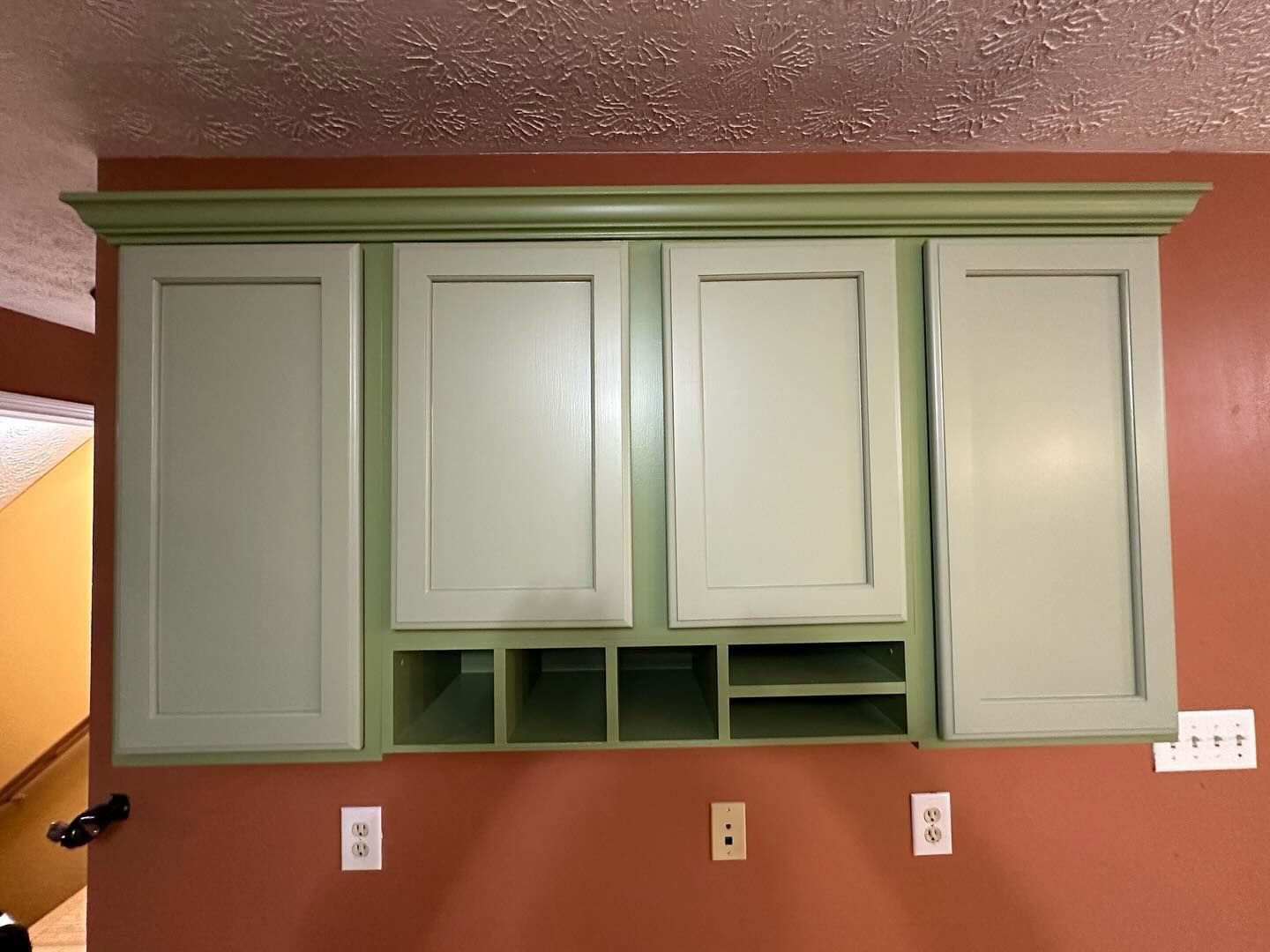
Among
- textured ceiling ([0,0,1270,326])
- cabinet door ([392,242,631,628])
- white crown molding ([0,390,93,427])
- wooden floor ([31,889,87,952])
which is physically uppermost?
textured ceiling ([0,0,1270,326])

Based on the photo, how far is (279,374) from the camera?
3.09ft

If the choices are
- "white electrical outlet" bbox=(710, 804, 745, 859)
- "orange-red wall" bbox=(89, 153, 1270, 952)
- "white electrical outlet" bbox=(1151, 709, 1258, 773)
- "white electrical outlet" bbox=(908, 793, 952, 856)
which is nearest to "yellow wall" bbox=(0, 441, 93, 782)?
"orange-red wall" bbox=(89, 153, 1270, 952)

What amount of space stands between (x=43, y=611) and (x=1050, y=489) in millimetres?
4470

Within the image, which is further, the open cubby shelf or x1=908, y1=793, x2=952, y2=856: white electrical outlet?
x1=908, y1=793, x2=952, y2=856: white electrical outlet

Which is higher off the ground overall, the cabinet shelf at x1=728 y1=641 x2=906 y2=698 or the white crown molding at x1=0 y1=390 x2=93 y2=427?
the white crown molding at x1=0 y1=390 x2=93 y2=427

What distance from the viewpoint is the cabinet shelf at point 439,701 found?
0.98 metres

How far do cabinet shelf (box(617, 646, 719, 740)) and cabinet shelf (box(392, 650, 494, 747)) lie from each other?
27 cm

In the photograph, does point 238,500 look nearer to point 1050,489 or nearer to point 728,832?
point 728,832

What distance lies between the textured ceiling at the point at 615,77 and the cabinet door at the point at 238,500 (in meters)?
0.30

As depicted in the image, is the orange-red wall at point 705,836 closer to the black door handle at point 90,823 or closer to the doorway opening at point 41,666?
the black door handle at point 90,823

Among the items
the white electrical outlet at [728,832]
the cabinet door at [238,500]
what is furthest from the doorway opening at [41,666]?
the white electrical outlet at [728,832]

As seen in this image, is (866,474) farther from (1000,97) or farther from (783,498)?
(1000,97)

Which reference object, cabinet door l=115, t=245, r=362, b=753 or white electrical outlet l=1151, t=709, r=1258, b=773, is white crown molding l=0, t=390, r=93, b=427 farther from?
white electrical outlet l=1151, t=709, r=1258, b=773

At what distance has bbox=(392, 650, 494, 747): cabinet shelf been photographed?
0.98 meters
